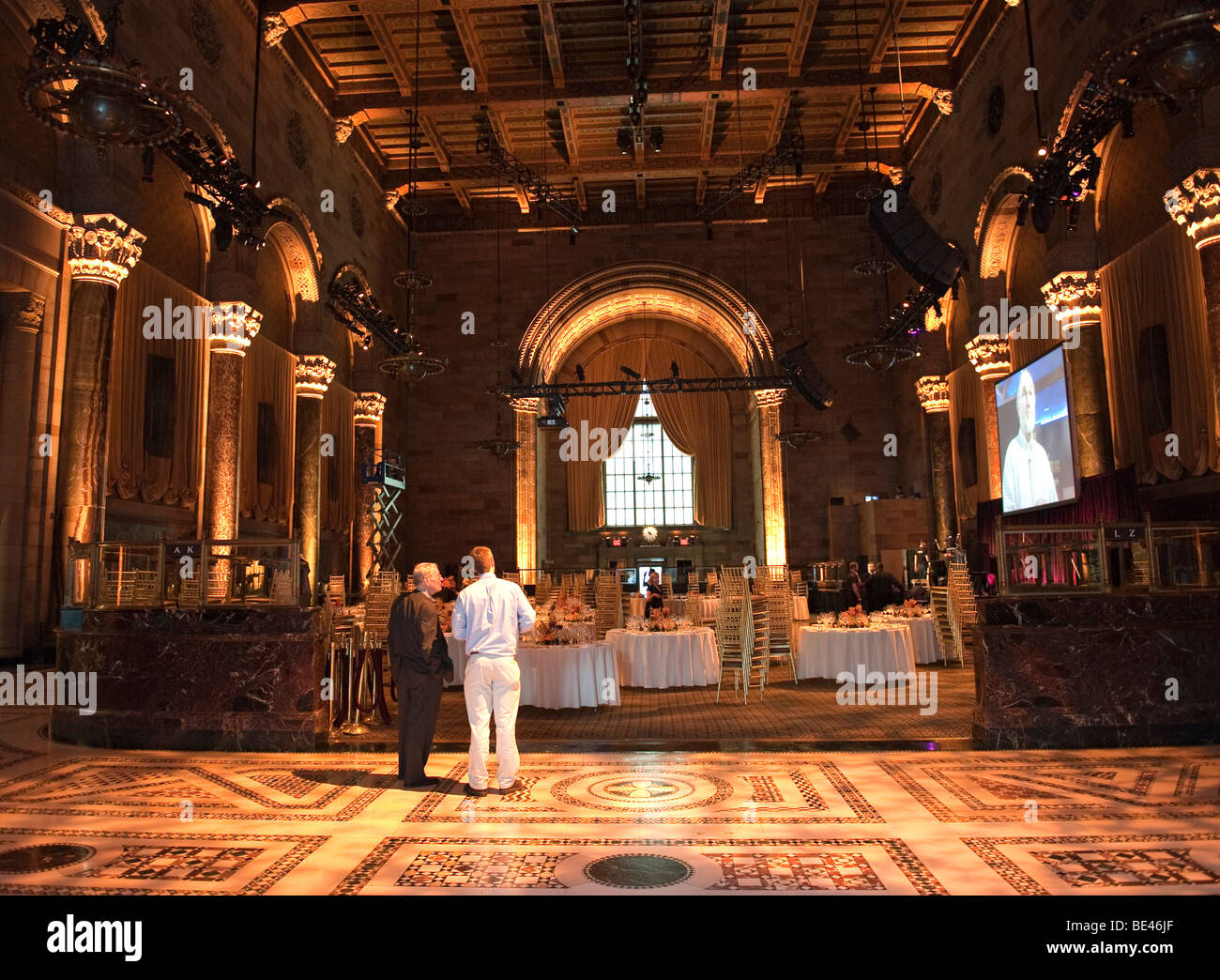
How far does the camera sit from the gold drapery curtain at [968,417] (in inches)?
547

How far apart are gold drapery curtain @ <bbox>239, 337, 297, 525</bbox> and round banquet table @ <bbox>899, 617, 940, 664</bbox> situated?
9.61m

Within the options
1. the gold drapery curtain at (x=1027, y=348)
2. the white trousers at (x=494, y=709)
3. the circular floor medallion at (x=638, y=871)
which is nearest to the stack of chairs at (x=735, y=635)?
the white trousers at (x=494, y=709)

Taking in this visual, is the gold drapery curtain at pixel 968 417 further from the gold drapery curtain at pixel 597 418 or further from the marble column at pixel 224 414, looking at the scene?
the marble column at pixel 224 414

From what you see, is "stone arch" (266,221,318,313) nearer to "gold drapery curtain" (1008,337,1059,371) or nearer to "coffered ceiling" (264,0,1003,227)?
"coffered ceiling" (264,0,1003,227)

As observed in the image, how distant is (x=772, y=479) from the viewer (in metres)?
18.9

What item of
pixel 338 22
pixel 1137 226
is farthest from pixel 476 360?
pixel 1137 226

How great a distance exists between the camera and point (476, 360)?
1925cm

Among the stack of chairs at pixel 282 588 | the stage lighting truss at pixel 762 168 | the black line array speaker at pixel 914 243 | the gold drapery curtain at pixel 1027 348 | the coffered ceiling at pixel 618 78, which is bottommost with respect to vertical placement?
the stack of chairs at pixel 282 588

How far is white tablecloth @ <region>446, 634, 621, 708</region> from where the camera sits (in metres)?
7.35

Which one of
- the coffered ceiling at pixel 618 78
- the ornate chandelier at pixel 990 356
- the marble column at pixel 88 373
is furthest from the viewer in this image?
the ornate chandelier at pixel 990 356

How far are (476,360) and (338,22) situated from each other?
25.0ft

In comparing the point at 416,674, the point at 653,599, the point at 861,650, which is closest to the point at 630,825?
the point at 416,674
